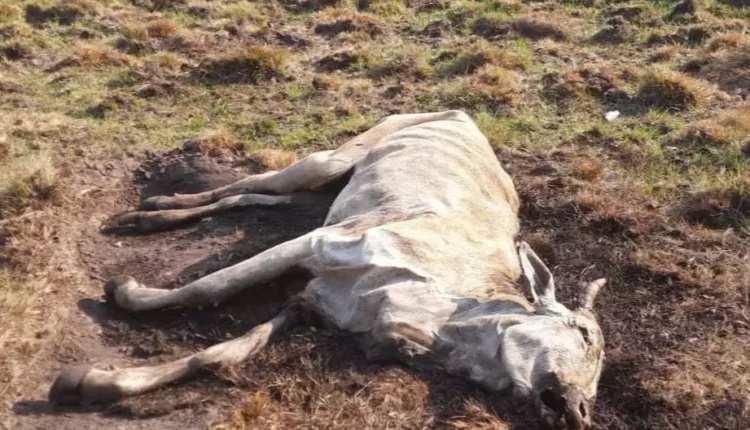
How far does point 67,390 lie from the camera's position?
13.8 ft

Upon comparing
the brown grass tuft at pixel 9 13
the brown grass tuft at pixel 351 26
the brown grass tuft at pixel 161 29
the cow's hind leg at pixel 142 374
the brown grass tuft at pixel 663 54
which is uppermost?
the cow's hind leg at pixel 142 374

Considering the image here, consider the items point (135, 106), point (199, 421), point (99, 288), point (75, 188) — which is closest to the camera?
point (199, 421)

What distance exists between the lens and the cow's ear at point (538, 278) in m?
4.54

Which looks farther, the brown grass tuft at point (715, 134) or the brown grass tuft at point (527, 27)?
the brown grass tuft at point (527, 27)

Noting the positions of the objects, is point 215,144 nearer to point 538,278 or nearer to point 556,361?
point 538,278

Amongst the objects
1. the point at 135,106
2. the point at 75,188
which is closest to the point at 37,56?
the point at 135,106

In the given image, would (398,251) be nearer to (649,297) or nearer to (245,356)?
(245,356)

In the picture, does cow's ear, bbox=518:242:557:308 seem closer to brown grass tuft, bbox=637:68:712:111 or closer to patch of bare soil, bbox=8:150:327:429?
patch of bare soil, bbox=8:150:327:429

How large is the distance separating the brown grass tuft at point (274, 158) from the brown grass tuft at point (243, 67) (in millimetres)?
2067

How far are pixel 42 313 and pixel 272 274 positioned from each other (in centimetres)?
134

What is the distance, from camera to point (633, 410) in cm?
457

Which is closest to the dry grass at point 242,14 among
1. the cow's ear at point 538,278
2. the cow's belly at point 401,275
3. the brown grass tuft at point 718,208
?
the brown grass tuft at point 718,208

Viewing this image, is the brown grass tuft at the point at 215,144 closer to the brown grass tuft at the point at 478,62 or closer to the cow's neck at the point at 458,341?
the brown grass tuft at the point at 478,62

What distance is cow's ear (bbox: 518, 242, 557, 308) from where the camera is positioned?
454 centimetres
